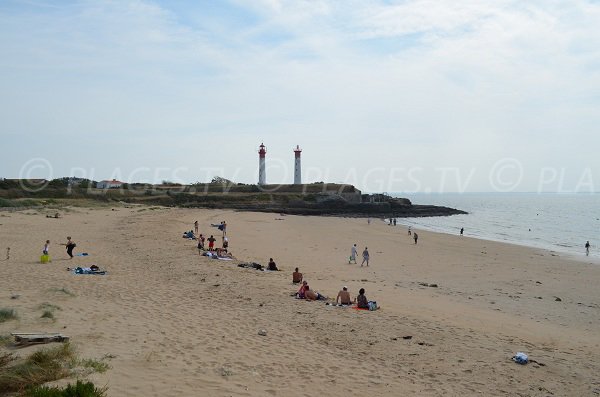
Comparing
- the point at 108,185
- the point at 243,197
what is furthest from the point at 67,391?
the point at 108,185

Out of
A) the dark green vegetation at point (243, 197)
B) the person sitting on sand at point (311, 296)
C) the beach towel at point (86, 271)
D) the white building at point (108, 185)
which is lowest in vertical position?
the person sitting on sand at point (311, 296)

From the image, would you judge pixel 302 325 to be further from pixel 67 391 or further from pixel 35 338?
pixel 67 391

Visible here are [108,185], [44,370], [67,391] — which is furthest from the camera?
[108,185]

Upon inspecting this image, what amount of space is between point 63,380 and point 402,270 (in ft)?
56.5

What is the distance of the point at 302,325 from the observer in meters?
10.3

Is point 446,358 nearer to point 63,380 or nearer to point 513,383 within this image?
point 513,383

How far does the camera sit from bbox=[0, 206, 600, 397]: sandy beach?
724 centimetres

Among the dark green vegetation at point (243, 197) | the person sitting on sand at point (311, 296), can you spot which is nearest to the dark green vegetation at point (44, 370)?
the person sitting on sand at point (311, 296)

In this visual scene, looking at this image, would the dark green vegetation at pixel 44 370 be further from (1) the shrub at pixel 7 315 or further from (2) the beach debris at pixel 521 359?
(2) the beach debris at pixel 521 359

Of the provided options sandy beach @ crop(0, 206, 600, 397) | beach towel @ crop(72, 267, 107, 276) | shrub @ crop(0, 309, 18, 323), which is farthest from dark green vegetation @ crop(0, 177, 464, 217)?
shrub @ crop(0, 309, 18, 323)

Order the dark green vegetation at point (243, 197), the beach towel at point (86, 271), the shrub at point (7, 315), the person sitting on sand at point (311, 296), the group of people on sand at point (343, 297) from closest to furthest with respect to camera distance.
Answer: the shrub at point (7, 315)
the group of people on sand at point (343, 297)
the person sitting on sand at point (311, 296)
the beach towel at point (86, 271)
the dark green vegetation at point (243, 197)

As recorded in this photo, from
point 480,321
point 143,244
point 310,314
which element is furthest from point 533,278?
point 143,244

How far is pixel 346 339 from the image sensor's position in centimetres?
940

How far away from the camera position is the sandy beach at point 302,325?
7242 millimetres
